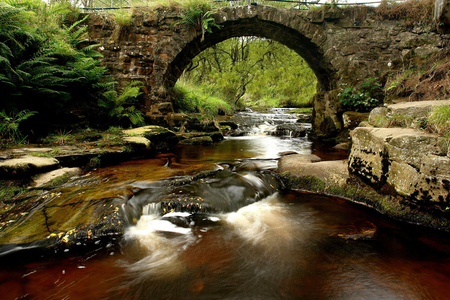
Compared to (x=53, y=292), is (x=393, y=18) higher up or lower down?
higher up

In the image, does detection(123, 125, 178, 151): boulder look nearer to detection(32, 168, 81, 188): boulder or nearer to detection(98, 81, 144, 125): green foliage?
detection(98, 81, 144, 125): green foliage

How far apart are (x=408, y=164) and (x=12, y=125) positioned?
646 cm

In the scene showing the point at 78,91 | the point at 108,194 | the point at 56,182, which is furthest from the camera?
the point at 78,91

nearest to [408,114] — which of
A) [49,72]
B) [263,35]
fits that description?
[263,35]

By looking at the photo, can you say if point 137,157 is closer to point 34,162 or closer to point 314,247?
point 34,162

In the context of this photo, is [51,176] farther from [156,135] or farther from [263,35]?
[263,35]

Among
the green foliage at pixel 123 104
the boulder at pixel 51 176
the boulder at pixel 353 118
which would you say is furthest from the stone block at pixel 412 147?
the green foliage at pixel 123 104

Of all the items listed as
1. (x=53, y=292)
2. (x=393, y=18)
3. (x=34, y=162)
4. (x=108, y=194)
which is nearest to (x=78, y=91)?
(x=34, y=162)

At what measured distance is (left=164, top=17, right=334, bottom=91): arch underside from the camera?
25.6ft

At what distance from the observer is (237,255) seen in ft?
7.25

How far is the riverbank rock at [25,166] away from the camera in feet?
9.82

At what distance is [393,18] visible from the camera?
24.0 ft

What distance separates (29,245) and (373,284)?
3154mm

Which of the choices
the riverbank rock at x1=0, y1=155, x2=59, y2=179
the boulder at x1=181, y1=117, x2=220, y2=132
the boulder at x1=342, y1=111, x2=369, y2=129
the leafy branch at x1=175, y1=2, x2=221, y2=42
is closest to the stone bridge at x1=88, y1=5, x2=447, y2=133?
the leafy branch at x1=175, y1=2, x2=221, y2=42
